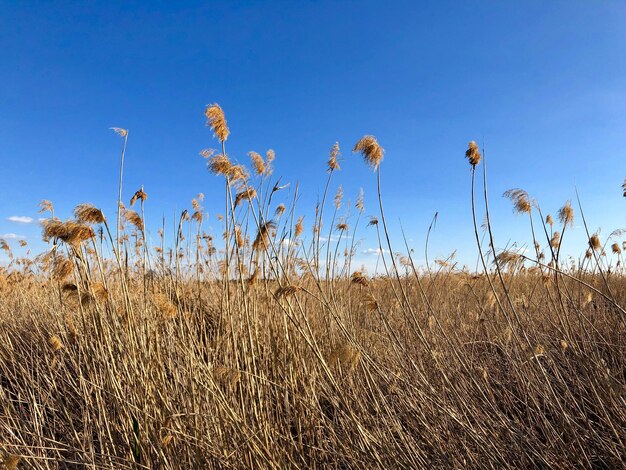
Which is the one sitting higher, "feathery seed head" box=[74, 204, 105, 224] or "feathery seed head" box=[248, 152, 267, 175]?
"feathery seed head" box=[248, 152, 267, 175]

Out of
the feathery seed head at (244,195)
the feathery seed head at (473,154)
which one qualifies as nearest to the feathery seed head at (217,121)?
the feathery seed head at (244,195)

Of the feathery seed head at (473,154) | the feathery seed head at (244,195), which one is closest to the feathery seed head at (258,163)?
the feathery seed head at (244,195)

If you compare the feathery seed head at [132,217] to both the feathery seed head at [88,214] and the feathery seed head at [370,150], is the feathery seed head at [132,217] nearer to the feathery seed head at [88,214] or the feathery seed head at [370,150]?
the feathery seed head at [88,214]

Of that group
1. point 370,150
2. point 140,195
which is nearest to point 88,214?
point 140,195

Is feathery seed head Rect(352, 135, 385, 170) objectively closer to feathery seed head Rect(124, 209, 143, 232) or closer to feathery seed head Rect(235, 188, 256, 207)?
feathery seed head Rect(235, 188, 256, 207)

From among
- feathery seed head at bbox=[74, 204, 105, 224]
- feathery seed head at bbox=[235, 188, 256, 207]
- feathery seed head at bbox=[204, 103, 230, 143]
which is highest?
feathery seed head at bbox=[204, 103, 230, 143]

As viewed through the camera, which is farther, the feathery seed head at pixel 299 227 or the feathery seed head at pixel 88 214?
the feathery seed head at pixel 299 227

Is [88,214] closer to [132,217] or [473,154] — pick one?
[132,217]

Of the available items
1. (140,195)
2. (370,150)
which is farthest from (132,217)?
(370,150)

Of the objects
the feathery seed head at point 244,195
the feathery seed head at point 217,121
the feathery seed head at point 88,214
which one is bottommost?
the feathery seed head at point 88,214

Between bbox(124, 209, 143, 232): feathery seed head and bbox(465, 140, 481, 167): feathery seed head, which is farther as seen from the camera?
bbox(124, 209, 143, 232): feathery seed head

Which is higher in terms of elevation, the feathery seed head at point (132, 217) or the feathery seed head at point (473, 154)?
the feathery seed head at point (473, 154)

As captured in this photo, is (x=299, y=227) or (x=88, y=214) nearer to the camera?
(x=88, y=214)

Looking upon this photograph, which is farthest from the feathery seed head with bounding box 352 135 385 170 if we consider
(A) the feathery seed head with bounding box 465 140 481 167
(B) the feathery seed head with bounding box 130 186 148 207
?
(B) the feathery seed head with bounding box 130 186 148 207
